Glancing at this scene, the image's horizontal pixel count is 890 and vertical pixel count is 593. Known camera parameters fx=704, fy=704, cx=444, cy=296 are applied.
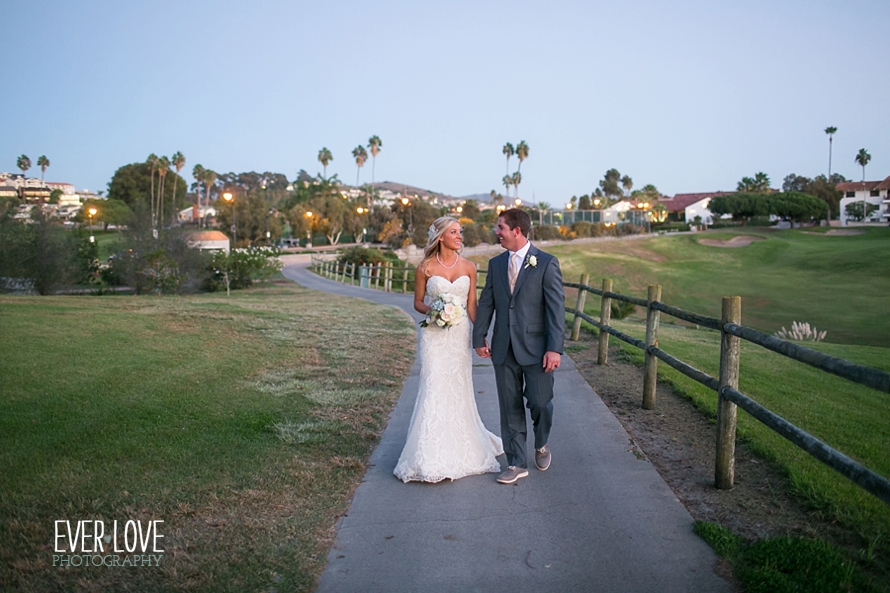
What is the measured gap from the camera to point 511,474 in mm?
5445

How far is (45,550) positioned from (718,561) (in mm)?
3867

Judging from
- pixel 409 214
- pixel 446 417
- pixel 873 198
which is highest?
pixel 873 198

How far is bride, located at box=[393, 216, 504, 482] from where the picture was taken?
5.55 metres

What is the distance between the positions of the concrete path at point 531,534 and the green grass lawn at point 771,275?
815 inches

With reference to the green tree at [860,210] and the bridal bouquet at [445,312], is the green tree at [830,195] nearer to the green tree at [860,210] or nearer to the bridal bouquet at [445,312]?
the green tree at [860,210]

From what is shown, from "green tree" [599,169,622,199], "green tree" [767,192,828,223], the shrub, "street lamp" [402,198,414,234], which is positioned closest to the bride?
the shrub

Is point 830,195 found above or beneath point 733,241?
above

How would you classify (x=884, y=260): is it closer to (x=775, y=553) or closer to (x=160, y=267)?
(x=160, y=267)

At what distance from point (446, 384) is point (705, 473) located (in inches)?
84.4

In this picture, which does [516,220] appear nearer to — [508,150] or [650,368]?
[650,368]

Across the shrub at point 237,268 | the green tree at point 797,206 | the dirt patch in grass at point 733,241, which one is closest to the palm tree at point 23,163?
the shrub at point 237,268

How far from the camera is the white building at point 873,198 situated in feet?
323

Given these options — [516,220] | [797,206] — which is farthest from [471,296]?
[797,206]

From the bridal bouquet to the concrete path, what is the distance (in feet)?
4.12
